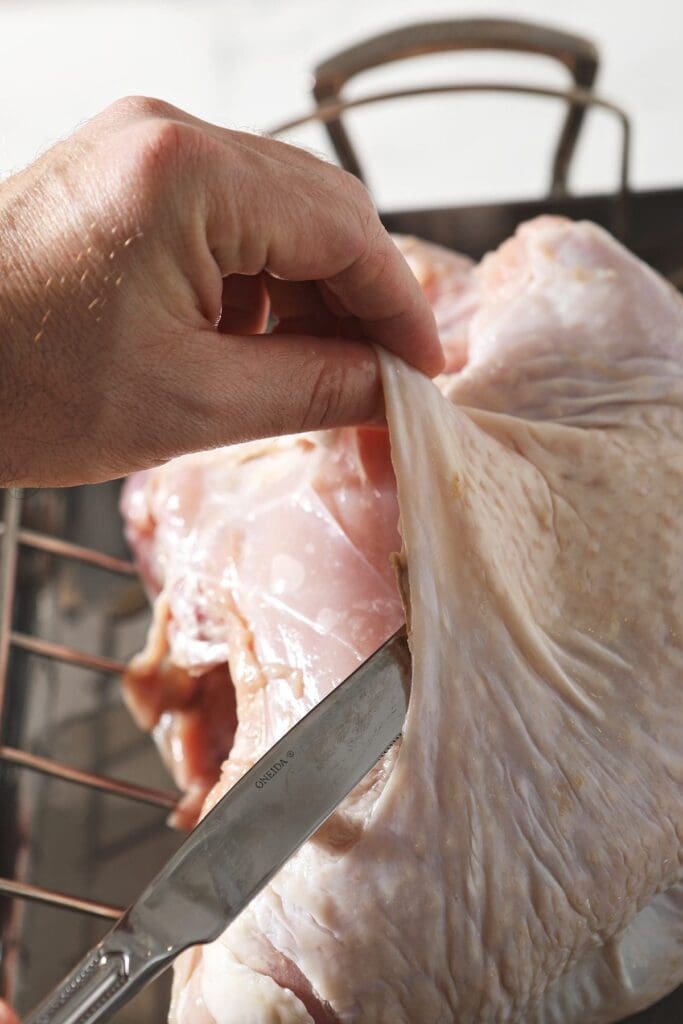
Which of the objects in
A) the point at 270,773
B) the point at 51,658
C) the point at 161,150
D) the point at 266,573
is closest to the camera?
the point at 161,150

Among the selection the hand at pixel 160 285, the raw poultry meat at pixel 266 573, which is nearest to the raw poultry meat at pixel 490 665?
the raw poultry meat at pixel 266 573

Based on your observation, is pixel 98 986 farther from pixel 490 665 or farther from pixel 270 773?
pixel 490 665

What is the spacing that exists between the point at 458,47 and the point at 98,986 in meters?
1.36

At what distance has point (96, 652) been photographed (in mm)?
1545

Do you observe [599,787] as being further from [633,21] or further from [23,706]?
[633,21]

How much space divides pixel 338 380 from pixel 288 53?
2265mm

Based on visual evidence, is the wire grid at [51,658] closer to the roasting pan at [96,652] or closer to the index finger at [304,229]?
the roasting pan at [96,652]

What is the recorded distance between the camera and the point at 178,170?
2.33 feet

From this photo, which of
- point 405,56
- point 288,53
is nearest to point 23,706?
point 405,56

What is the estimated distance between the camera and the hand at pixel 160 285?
0.71 m

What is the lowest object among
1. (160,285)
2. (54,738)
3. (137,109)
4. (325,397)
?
(54,738)

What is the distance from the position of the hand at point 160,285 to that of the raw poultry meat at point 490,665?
0.35 feet

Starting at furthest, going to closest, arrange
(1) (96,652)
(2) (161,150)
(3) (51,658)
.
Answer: (1) (96,652)
(3) (51,658)
(2) (161,150)

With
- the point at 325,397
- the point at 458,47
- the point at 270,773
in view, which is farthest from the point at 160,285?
the point at 458,47
